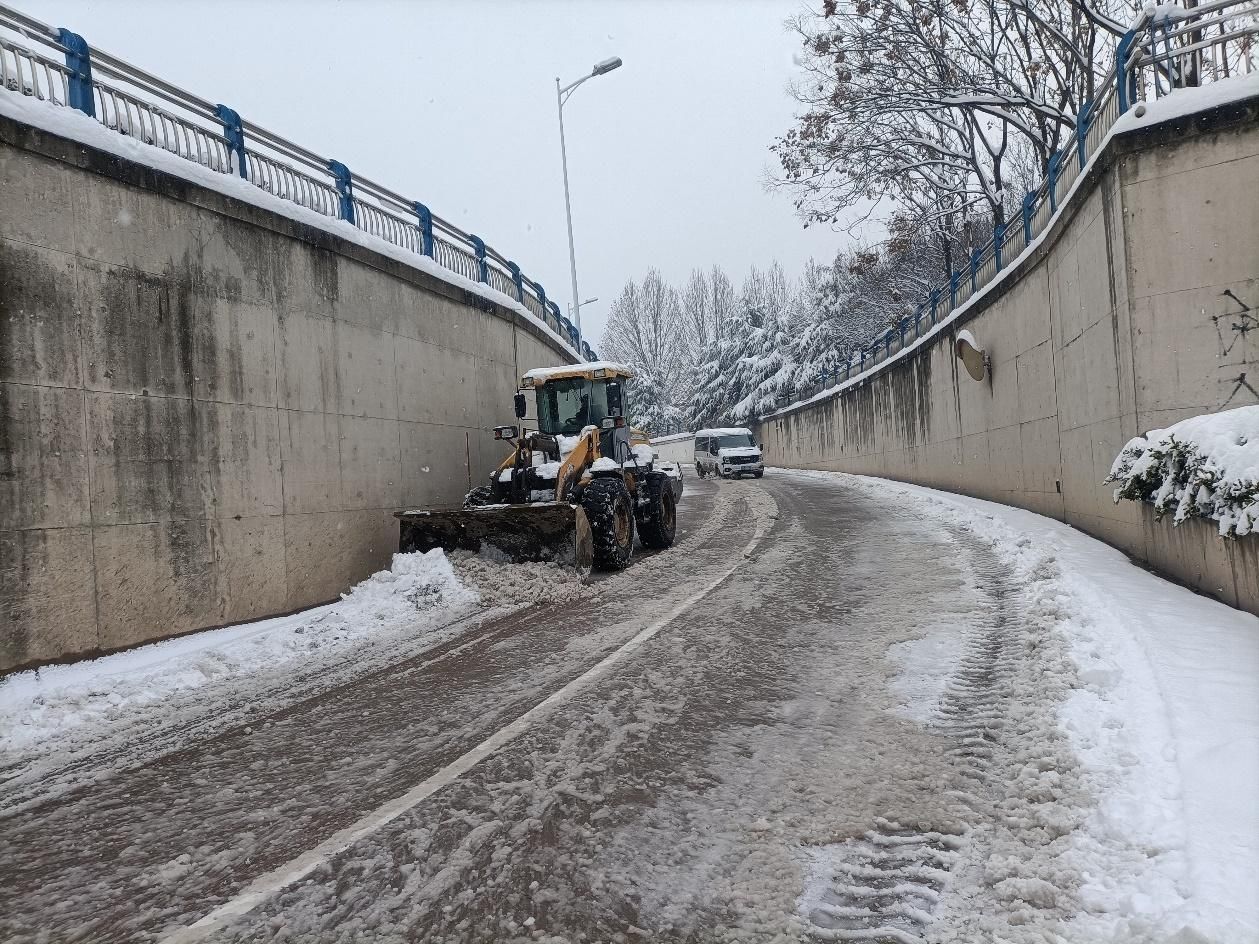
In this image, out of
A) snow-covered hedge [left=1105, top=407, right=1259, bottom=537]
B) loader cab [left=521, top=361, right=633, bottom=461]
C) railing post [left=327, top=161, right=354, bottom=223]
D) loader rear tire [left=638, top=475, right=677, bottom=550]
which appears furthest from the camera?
loader rear tire [left=638, top=475, right=677, bottom=550]

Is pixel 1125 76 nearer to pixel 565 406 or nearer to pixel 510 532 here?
pixel 565 406

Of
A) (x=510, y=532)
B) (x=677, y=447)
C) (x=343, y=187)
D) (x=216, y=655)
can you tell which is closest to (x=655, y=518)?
(x=510, y=532)

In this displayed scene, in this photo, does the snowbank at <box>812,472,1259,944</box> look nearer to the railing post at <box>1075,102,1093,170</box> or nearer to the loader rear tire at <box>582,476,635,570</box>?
the loader rear tire at <box>582,476,635,570</box>

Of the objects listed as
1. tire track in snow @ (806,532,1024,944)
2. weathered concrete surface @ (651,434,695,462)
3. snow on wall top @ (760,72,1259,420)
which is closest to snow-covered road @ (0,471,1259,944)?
tire track in snow @ (806,532,1024,944)

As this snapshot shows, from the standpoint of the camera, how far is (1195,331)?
8.50m

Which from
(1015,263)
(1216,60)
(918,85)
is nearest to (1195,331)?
(1216,60)

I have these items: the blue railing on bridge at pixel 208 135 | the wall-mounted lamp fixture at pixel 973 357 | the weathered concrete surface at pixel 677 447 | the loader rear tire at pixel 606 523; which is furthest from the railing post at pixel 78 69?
the weathered concrete surface at pixel 677 447

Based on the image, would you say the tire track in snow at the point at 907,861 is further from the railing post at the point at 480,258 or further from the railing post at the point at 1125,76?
the railing post at the point at 480,258

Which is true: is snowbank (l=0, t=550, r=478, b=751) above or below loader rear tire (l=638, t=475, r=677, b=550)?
below

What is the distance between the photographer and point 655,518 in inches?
513

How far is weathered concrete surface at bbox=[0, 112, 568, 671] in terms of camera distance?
6.58m

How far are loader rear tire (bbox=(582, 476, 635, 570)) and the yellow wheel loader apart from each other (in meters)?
0.01

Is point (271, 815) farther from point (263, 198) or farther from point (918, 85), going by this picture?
point (918, 85)

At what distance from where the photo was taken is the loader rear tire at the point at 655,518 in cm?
1302
